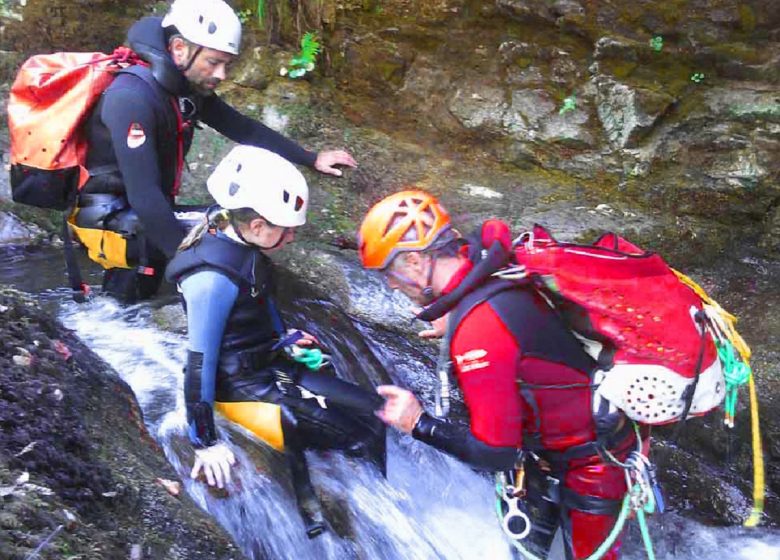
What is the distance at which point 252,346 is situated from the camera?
11.3ft

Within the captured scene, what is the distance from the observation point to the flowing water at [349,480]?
345cm

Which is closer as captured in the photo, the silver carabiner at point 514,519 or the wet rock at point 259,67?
the silver carabiner at point 514,519

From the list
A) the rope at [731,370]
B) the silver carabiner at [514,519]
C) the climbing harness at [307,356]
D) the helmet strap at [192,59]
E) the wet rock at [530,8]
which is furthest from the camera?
the wet rock at [530,8]

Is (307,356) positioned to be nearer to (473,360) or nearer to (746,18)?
(473,360)

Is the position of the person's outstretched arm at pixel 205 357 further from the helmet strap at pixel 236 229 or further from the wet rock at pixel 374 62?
the wet rock at pixel 374 62

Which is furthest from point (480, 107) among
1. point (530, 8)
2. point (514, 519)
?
point (514, 519)

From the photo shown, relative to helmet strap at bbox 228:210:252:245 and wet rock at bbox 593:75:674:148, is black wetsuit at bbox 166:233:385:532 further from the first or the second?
wet rock at bbox 593:75:674:148

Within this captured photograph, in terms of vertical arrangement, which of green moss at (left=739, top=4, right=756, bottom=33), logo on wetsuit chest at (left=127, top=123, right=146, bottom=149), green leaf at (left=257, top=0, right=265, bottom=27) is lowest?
logo on wetsuit chest at (left=127, top=123, right=146, bottom=149)

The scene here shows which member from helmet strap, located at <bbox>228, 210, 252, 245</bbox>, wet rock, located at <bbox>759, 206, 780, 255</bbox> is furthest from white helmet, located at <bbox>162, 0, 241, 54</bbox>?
wet rock, located at <bbox>759, 206, 780, 255</bbox>

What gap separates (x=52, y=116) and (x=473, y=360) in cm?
291

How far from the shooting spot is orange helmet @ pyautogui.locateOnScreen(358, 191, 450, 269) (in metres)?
2.54

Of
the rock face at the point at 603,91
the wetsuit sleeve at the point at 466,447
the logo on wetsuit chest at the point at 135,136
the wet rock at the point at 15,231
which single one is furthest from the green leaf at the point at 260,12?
the wetsuit sleeve at the point at 466,447

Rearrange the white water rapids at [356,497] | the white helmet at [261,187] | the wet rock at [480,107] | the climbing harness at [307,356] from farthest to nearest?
1. the wet rock at [480,107]
2. the climbing harness at [307,356]
3. the white water rapids at [356,497]
4. the white helmet at [261,187]

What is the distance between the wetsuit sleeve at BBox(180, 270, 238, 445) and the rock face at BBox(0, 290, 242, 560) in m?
0.34
